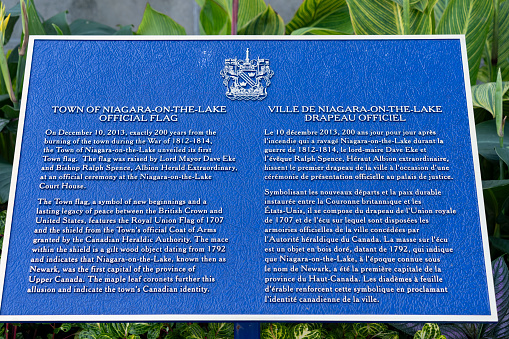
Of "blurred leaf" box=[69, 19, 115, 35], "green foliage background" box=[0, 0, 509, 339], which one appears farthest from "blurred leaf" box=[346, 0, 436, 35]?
"blurred leaf" box=[69, 19, 115, 35]

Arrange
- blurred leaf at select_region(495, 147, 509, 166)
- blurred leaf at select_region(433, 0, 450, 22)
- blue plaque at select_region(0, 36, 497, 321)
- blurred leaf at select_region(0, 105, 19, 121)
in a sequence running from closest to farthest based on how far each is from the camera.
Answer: blue plaque at select_region(0, 36, 497, 321)
blurred leaf at select_region(495, 147, 509, 166)
blurred leaf at select_region(0, 105, 19, 121)
blurred leaf at select_region(433, 0, 450, 22)

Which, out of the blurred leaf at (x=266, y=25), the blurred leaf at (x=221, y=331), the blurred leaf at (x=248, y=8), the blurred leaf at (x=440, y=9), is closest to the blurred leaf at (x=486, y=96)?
the blurred leaf at (x=440, y=9)

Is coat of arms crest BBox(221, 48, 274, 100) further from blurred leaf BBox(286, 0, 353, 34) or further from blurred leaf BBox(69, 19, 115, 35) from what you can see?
blurred leaf BBox(69, 19, 115, 35)

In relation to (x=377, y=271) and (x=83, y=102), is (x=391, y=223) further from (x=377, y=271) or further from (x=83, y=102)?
(x=83, y=102)

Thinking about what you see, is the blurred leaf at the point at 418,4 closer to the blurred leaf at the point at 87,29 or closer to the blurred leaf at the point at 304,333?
the blurred leaf at the point at 304,333

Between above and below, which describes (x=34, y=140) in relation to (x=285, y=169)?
above

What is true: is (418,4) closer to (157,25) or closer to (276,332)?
(157,25)

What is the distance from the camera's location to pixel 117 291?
156 cm

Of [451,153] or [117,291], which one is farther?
[451,153]

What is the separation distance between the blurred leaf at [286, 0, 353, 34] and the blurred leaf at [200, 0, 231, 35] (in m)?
0.49

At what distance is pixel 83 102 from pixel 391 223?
136 cm

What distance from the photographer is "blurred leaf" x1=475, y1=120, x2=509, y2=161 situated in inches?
83.6

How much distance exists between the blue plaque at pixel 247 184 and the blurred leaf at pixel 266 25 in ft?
2.11

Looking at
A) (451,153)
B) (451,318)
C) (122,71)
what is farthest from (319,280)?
(122,71)
